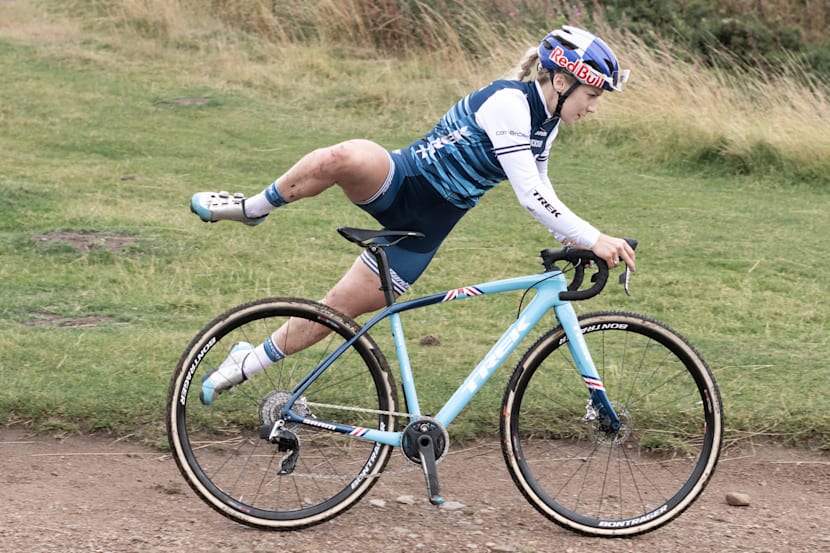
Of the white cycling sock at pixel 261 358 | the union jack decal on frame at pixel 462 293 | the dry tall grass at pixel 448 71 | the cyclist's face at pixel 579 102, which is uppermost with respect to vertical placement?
the cyclist's face at pixel 579 102

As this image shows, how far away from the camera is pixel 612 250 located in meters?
4.36

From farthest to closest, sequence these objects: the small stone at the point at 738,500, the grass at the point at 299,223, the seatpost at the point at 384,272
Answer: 1. the grass at the point at 299,223
2. the small stone at the point at 738,500
3. the seatpost at the point at 384,272

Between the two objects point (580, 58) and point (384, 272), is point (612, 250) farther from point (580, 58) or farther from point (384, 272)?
point (384, 272)

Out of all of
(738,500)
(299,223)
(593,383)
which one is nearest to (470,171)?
(593,383)

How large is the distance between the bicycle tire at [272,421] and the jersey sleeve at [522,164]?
80 centimetres

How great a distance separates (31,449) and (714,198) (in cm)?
735

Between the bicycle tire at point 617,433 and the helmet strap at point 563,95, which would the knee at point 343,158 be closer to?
the helmet strap at point 563,95

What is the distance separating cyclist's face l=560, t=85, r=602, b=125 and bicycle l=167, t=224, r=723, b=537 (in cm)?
56

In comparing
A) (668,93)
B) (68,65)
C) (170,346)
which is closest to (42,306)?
(170,346)

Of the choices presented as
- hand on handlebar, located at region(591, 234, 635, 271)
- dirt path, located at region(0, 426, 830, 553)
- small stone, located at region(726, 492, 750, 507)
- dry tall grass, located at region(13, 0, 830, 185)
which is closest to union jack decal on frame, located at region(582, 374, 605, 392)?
hand on handlebar, located at region(591, 234, 635, 271)

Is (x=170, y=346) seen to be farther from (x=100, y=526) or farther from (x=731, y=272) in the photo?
(x=731, y=272)

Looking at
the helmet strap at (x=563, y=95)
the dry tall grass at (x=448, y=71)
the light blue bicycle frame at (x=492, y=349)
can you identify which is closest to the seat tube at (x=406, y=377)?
the light blue bicycle frame at (x=492, y=349)

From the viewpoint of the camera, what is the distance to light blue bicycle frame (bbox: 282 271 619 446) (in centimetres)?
445

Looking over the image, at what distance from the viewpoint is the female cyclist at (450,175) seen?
443cm
